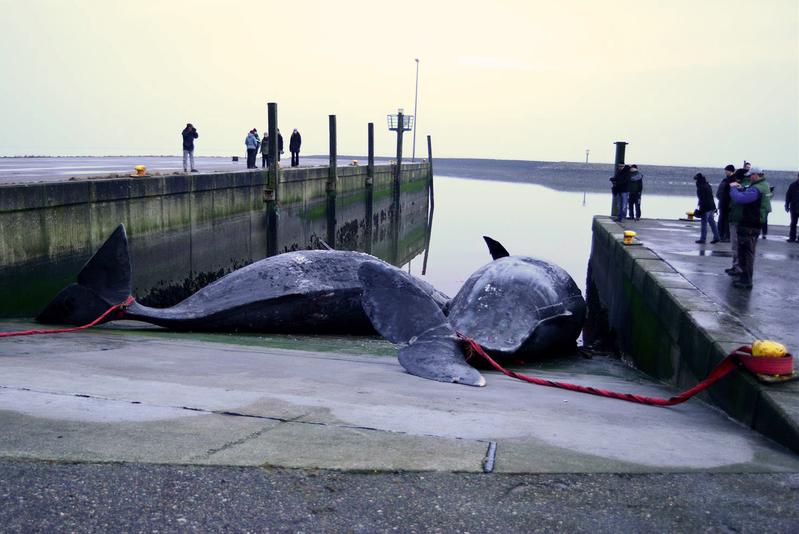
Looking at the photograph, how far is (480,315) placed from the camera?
923 cm

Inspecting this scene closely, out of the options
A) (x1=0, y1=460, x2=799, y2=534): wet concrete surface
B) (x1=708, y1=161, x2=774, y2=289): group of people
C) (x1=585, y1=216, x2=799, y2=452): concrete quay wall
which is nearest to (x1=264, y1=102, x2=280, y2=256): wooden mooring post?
(x1=585, y1=216, x2=799, y2=452): concrete quay wall

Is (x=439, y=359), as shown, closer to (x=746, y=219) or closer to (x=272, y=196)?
(x=746, y=219)

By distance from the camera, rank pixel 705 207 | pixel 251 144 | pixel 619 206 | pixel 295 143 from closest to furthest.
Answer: pixel 705 207
pixel 619 206
pixel 251 144
pixel 295 143

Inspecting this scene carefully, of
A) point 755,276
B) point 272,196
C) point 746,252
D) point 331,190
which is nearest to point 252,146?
point 331,190

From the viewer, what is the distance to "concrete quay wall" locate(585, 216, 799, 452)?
561 centimetres

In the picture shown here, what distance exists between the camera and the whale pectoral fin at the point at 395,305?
7.88m

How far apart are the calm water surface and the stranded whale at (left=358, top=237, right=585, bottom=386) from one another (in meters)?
14.6

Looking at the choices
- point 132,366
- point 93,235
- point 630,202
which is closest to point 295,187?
point 630,202

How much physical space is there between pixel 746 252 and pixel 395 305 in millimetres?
5291

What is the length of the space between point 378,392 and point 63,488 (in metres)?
2.72

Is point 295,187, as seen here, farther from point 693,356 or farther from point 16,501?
point 16,501

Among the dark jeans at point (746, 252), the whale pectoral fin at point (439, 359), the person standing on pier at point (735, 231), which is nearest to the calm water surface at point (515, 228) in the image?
the person standing on pier at point (735, 231)

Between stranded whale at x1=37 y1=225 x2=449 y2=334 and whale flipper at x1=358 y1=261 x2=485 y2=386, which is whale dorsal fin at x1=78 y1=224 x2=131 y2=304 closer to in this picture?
stranded whale at x1=37 y1=225 x2=449 y2=334

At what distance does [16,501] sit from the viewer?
3.59m
